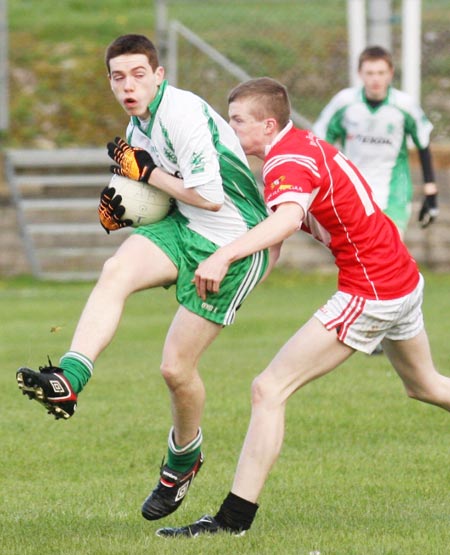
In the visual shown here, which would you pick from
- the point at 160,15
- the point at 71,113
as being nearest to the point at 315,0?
the point at 160,15

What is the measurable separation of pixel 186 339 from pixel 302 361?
0.77m

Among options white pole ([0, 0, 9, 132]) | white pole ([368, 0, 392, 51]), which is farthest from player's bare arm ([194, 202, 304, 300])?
white pole ([0, 0, 9, 132])

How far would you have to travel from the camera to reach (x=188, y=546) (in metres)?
5.64

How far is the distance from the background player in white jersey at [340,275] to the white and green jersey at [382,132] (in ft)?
18.4

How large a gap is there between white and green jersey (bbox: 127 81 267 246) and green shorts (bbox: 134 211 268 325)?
3.0 inches

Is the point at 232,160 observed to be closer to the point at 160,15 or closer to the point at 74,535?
the point at 74,535

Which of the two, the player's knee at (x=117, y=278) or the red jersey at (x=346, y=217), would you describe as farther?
Answer: the player's knee at (x=117, y=278)

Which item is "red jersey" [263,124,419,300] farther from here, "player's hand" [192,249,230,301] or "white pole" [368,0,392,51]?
"white pole" [368,0,392,51]

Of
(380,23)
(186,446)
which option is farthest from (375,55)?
(380,23)

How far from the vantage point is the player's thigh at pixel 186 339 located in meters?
6.32

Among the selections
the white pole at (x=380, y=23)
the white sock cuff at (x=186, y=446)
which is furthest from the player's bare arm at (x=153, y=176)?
the white pole at (x=380, y=23)

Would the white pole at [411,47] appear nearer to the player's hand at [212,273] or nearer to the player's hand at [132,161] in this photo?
Result: the player's hand at [132,161]

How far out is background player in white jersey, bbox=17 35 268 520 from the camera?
20.2 ft

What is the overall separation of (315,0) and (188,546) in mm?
14964
